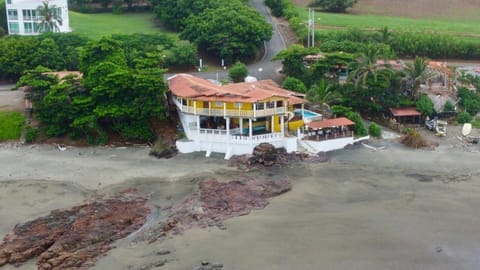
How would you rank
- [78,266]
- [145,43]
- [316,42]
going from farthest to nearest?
[316,42] → [145,43] → [78,266]

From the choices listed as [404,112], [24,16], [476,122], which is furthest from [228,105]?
[24,16]

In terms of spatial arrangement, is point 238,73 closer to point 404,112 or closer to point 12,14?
point 404,112

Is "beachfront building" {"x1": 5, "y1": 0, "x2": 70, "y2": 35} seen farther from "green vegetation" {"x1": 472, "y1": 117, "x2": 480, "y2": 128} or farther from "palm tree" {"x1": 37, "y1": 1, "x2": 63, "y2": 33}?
"green vegetation" {"x1": 472, "y1": 117, "x2": 480, "y2": 128}

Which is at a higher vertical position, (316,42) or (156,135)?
(316,42)

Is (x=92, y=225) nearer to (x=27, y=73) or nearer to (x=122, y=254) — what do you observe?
(x=122, y=254)

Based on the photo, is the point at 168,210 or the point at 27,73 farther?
the point at 27,73

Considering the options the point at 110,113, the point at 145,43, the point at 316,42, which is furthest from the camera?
the point at 316,42

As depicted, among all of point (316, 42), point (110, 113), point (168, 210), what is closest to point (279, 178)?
point (168, 210)
